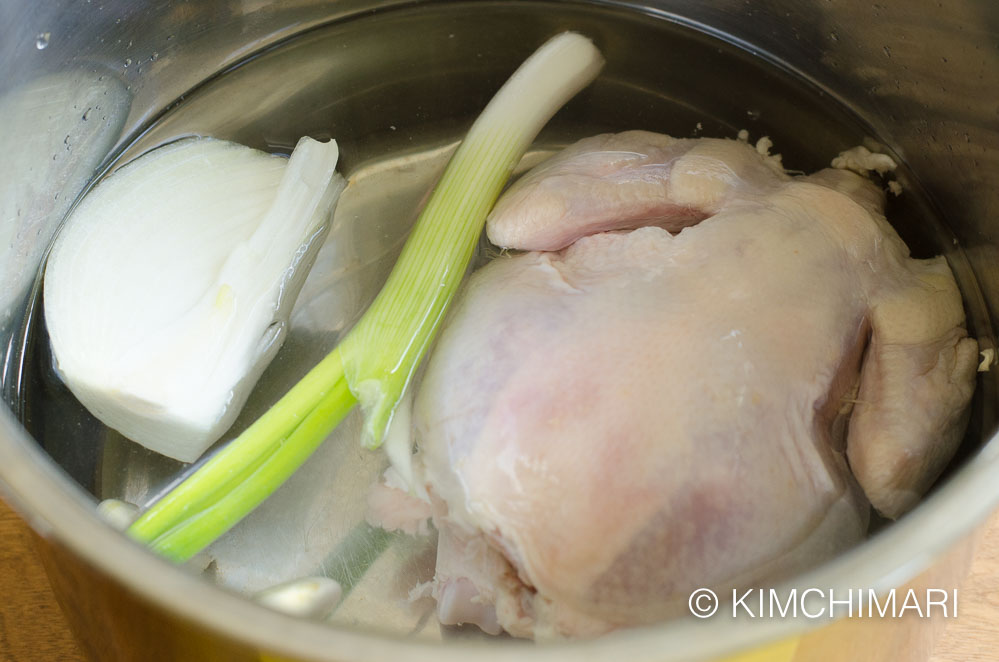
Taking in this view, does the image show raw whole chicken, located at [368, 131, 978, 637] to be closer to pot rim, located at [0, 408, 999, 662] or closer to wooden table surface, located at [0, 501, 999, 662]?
wooden table surface, located at [0, 501, 999, 662]

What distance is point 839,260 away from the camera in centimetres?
90

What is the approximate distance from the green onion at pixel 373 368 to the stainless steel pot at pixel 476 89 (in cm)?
15

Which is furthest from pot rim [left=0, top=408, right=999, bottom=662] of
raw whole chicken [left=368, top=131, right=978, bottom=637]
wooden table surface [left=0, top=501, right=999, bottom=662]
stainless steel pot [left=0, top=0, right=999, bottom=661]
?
wooden table surface [left=0, top=501, right=999, bottom=662]

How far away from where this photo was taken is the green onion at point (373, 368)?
35.8 inches

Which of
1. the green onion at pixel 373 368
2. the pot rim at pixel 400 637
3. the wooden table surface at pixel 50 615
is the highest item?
the pot rim at pixel 400 637

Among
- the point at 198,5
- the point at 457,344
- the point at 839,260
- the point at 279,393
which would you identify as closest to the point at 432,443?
the point at 457,344

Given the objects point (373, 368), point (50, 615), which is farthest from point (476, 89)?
point (50, 615)

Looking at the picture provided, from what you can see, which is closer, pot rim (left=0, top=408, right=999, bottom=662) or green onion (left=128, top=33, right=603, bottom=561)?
pot rim (left=0, top=408, right=999, bottom=662)

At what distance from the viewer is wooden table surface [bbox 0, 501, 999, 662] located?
2.80 feet

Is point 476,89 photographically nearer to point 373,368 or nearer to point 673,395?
point 373,368

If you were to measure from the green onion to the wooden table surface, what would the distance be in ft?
0.40

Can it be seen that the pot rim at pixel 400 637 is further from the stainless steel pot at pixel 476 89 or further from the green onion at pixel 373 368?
the green onion at pixel 373 368

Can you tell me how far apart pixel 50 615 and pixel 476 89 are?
2.88ft

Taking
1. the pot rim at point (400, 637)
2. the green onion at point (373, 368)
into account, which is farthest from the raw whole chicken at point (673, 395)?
the pot rim at point (400, 637)
